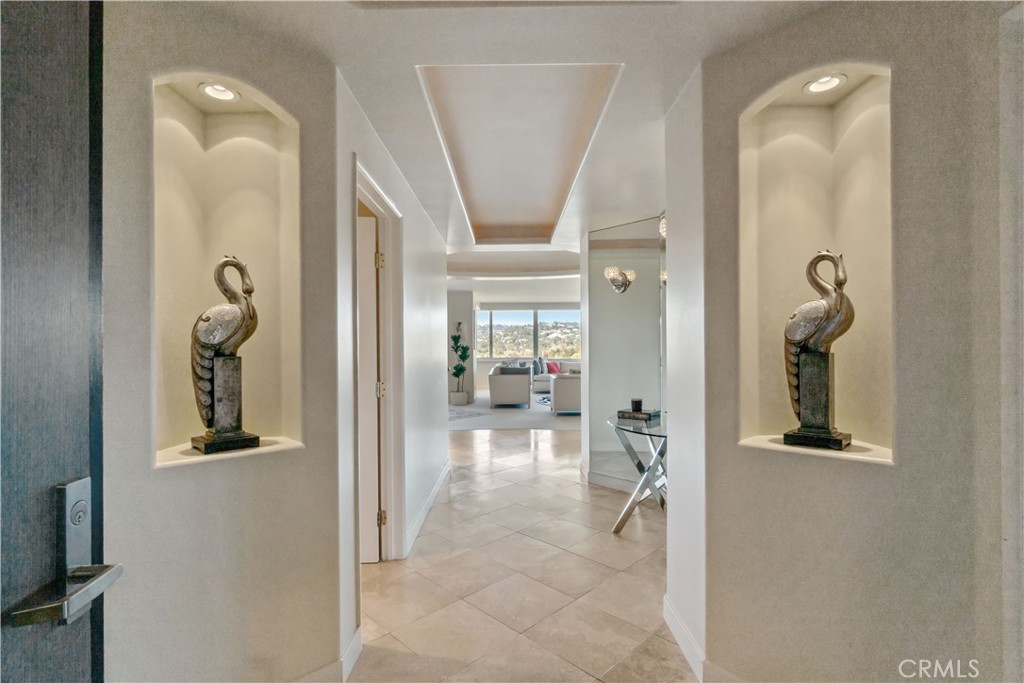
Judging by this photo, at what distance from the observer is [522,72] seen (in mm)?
2129

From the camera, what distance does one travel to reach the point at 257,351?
1.83 meters

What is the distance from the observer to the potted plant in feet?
34.2

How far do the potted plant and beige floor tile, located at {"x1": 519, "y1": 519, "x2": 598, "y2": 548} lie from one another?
704cm

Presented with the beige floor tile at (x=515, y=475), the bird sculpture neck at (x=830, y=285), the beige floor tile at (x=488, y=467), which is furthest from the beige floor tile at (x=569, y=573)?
the beige floor tile at (x=488, y=467)

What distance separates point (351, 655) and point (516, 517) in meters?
1.82

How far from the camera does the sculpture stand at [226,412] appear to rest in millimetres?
1578

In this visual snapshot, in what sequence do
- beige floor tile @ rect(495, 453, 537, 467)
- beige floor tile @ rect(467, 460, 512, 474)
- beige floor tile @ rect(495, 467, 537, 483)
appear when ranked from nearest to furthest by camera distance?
1. beige floor tile @ rect(495, 467, 537, 483)
2. beige floor tile @ rect(467, 460, 512, 474)
3. beige floor tile @ rect(495, 453, 537, 467)

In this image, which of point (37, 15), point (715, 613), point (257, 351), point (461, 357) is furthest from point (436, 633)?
point (461, 357)

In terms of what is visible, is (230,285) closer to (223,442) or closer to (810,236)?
(223,442)

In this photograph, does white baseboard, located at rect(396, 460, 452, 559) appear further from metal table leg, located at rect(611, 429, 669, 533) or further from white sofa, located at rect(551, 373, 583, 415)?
white sofa, located at rect(551, 373, 583, 415)

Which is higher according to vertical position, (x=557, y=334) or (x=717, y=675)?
(x=557, y=334)

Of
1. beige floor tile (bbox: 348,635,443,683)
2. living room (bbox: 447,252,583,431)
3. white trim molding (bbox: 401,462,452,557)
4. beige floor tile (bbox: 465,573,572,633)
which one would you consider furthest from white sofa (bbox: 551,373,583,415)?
beige floor tile (bbox: 348,635,443,683)

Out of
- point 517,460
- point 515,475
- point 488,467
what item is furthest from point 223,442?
point 517,460

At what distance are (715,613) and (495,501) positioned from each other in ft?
7.84
